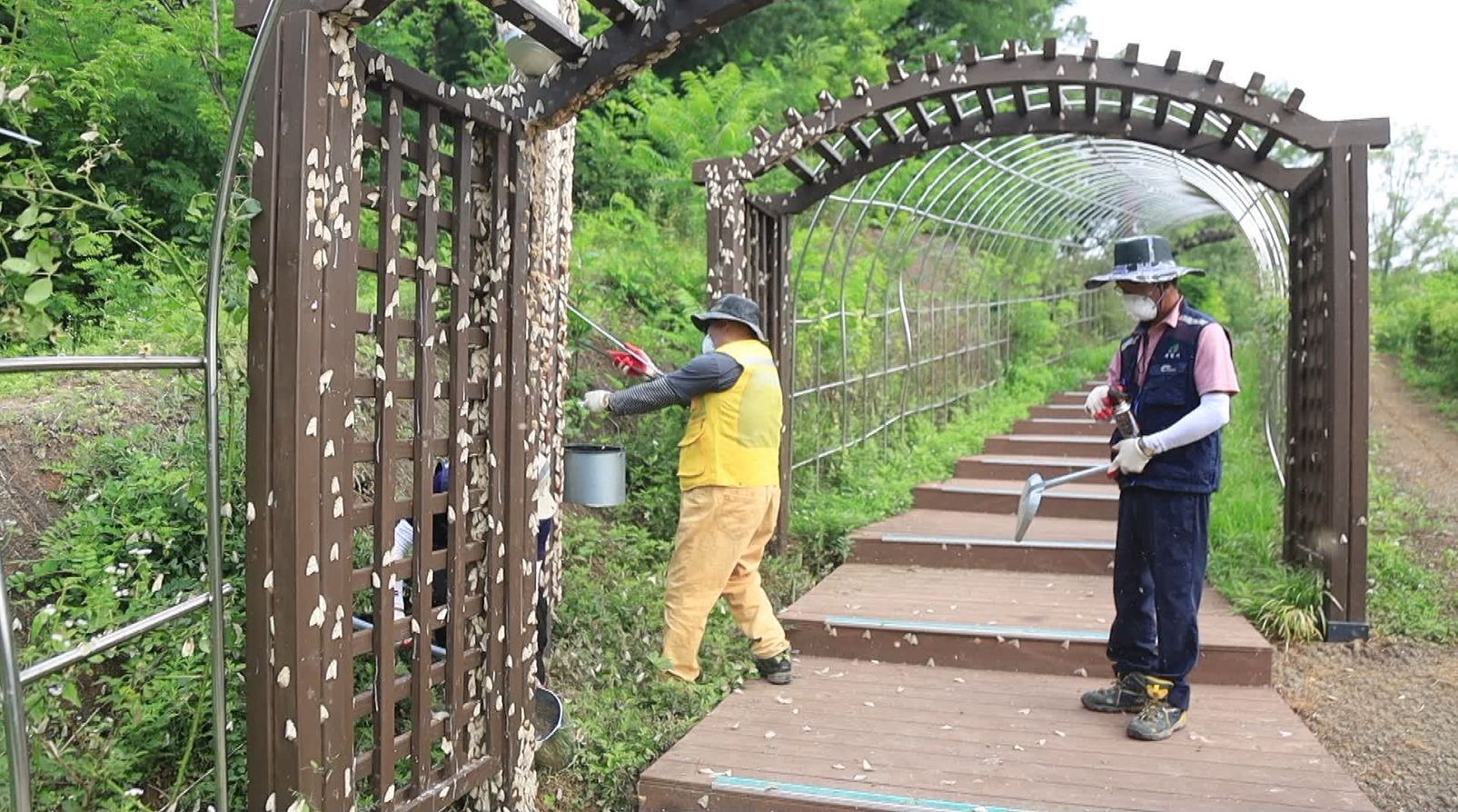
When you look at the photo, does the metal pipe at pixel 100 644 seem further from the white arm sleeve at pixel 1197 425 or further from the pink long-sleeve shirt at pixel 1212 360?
the pink long-sleeve shirt at pixel 1212 360

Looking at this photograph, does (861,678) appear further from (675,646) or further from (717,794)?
(717,794)

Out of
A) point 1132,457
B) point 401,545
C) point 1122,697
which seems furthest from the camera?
point 1122,697

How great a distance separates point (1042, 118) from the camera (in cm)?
595

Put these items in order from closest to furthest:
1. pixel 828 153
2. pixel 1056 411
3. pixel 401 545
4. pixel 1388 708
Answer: pixel 401 545 → pixel 1388 708 → pixel 828 153 → pixel 1056 411

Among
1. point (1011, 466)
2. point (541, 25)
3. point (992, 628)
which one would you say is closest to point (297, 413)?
point (541, 25)

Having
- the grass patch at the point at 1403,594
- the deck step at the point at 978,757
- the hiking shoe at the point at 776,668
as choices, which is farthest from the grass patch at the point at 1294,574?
the hiking shoe at the point at 776,668

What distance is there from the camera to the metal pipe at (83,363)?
1.85 metres

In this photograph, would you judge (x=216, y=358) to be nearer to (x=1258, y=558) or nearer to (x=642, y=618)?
(x=642, y=618)

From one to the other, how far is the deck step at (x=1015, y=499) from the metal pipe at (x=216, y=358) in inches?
233

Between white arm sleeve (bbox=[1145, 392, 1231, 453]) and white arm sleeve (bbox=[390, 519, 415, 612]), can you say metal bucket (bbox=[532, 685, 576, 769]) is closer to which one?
white arm sleeve (bbox=[390, 519, 415, 612])

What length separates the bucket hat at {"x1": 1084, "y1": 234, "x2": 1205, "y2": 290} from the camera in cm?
396

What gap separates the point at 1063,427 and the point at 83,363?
9235 millimetres

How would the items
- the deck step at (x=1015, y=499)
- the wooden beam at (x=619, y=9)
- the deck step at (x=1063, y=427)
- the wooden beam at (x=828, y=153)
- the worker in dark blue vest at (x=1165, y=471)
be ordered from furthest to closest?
the deck step at (x=1063, y=427), the deck step at (x=1015, y=499), the wooden beam at (x=828, y=153), the worker in dark blue vest at (x=1165, y=471), the wooden beam at (x=619, y=9)

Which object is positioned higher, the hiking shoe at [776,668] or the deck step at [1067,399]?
the deck step at [1067,399]
